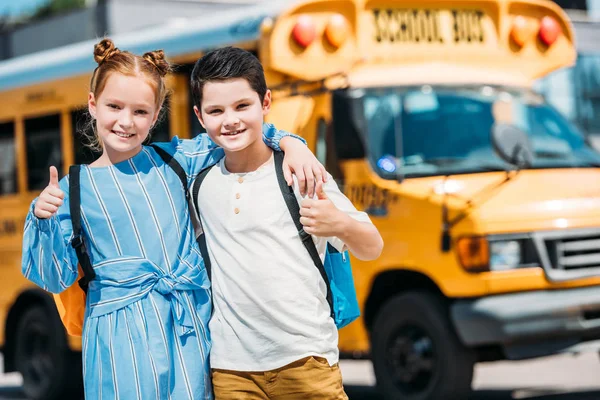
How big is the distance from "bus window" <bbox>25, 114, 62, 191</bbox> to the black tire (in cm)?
107

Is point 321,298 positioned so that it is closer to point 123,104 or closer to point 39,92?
point 123,104

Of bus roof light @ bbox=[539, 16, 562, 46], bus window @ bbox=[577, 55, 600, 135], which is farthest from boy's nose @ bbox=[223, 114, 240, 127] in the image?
bus window @ bbox=[577, 55, 600, 135]

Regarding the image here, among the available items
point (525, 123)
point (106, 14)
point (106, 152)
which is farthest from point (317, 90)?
point (106, 14)

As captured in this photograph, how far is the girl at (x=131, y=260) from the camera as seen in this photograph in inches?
129

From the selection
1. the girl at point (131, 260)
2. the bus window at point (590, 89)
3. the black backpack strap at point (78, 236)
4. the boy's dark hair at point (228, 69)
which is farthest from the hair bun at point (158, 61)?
the bus window at point (590, 89)

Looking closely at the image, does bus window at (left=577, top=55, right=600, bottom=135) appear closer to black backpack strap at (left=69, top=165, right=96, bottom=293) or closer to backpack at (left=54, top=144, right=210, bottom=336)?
backpack at (left=54, top=144, right=210, bottom=336)

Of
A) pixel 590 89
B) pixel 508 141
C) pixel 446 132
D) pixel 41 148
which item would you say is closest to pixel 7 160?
pixel 41 148

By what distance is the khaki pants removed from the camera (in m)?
3.32

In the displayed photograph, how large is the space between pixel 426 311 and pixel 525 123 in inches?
64.8

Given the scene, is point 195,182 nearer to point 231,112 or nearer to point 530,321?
point 231,112

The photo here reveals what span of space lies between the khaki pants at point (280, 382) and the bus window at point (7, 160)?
7377 mm

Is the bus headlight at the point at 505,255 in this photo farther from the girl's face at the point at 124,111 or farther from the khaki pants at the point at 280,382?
the girl's face at the point at 124,111

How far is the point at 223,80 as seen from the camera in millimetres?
3320

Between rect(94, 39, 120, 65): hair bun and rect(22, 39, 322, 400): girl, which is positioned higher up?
rect(94, 39, 120, 65): hair bun
